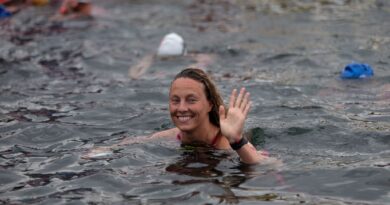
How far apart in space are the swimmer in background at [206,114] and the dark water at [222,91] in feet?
0.58

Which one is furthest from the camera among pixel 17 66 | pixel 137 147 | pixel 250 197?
pixel 17 66

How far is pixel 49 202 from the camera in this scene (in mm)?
6973

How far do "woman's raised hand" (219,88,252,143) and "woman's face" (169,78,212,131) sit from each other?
475 mm

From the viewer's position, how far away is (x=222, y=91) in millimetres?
11898

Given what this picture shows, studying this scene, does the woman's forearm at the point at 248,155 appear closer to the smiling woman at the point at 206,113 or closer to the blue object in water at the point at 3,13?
the smiling woman at the point at 206,113

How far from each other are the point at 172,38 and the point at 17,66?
2857mm

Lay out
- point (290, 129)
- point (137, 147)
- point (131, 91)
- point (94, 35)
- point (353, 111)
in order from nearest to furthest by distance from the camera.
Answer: point (137, 147), point (290, 129), point (353, 111), point (131, 91), point (94, 35)

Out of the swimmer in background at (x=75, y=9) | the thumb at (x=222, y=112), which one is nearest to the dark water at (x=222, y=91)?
the swimmer in background at (x=75, y=9)

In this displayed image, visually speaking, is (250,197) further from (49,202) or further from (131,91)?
(131,91)

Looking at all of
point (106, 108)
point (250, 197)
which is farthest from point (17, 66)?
point (250, 197)

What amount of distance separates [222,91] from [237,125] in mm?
4591

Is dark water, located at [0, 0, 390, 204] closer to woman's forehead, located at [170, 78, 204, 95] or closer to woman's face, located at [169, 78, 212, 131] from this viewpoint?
woman's face, located at [169, 78, 212, 131]

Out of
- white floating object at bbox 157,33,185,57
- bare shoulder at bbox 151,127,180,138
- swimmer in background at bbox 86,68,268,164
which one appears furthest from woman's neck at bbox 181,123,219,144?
white floating object at bbox 157,33,185,57

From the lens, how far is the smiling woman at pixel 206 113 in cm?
740
